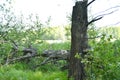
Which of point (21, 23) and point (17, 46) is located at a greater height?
point (21, 23)

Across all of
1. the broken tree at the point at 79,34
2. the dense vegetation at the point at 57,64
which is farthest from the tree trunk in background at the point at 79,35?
the dense vegetation at the point at 57,64

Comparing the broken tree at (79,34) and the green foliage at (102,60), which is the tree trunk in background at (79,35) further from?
the green foliage at (102,60)

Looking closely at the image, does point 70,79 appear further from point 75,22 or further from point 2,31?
point 2,31

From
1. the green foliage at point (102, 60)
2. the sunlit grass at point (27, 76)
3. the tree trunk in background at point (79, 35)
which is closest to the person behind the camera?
the green foliage at point (102, 60)

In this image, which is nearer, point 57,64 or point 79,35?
point 79,35

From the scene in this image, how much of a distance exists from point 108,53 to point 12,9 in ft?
20.3

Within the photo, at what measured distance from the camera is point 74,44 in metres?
6.90

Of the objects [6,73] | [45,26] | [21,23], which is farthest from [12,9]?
[6,73]

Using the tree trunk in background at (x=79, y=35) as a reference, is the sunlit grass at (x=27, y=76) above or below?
below

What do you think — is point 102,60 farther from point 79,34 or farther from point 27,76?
point 27,76

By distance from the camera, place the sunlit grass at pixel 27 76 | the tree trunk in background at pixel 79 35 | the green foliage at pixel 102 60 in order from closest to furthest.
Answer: the green foliage at pixel 102 60 → the tree trunk in background at pixel 79 35 → the sunlit grass at pixel 27 76

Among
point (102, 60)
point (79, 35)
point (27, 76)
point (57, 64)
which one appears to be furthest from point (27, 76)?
point (102, 60)

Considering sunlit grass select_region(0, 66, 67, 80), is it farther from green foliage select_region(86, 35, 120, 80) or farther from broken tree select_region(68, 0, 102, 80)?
green foliage select_region(86, 35, 120, 80)

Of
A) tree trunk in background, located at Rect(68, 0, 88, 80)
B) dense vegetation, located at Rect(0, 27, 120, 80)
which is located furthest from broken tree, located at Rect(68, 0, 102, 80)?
dense vegetation, located at Rect(0, 27, 120, 80)
